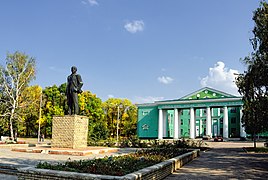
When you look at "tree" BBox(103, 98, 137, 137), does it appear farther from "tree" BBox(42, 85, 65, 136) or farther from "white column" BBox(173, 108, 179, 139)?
"tree" BBox(42, 85, 65, 136)

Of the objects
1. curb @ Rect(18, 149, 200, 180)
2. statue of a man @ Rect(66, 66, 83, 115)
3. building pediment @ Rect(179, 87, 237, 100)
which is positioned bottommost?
curb @ Rect(18, 149, 200, 180)

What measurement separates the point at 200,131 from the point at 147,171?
6079 cm

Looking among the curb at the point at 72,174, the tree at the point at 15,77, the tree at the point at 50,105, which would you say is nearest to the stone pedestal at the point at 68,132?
the curb at the point at 72,174

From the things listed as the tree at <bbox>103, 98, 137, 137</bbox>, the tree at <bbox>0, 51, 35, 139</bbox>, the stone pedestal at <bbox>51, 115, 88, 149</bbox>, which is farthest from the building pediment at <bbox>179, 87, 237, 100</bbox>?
the stone pedestal at <bbox>51, 115, 88, 149</bbox>

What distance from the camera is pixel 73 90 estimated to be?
55.8 feet

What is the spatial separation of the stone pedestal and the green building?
4052 centimetres

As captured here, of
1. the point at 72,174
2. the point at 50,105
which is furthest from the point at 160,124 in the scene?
the point at 72,174

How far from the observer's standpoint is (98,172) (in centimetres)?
691

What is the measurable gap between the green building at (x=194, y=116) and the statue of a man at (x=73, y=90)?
4022 cm

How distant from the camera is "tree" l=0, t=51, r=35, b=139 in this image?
1298 inches

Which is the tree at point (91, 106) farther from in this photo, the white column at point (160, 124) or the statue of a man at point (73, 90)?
the statue of a man at point (73, 90)

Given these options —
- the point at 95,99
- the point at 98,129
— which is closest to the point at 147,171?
the point at 98,129

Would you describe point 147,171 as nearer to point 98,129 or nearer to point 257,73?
point 257,73

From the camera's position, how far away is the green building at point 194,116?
174 feet
